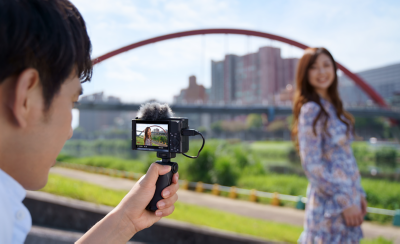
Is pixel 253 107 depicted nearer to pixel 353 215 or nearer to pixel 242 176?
pixel 242 176

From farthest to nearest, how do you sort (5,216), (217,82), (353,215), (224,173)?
1. (217,82)
2. (224,173)
3. (353,215)
4. (5,216)

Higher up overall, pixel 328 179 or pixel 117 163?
pixel 328 179

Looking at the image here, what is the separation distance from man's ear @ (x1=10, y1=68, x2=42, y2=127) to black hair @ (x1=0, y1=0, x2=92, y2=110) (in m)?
0.02

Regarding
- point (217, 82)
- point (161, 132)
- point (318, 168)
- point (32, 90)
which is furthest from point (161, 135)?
point (217, 82)

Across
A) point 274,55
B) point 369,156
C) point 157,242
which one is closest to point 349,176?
point 157,242

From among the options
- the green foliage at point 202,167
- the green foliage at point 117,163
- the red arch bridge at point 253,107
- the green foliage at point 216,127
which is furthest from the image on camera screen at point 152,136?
the green foliage at point 216,127

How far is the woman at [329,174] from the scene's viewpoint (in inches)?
67.7

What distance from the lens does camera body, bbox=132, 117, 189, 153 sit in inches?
43.6

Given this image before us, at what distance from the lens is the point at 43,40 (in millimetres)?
663

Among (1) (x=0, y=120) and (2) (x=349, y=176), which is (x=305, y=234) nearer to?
(2) (x=349, y=176)

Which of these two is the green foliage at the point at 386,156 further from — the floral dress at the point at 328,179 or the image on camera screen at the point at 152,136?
the image on camera screen at the point at 152,136

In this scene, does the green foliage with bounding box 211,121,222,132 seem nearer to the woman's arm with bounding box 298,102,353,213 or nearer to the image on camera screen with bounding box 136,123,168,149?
the woman's arm with bounding box 298,102,353,213

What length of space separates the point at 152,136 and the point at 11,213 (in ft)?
1.87

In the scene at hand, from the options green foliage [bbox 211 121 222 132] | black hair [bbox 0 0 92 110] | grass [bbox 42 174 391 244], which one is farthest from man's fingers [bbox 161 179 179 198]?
green foliage [bbox 211 121 222 132]
